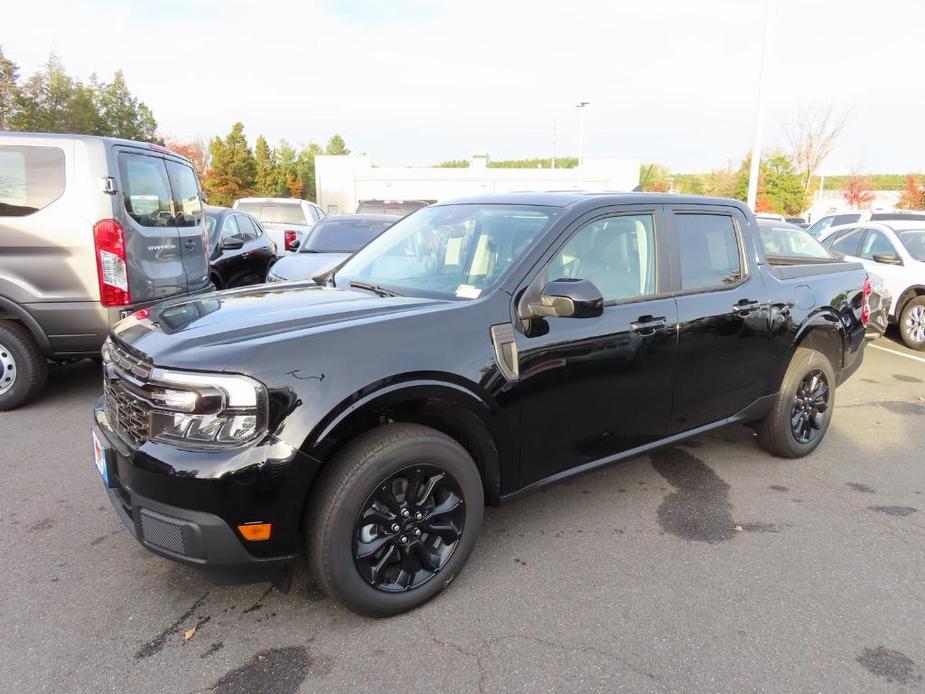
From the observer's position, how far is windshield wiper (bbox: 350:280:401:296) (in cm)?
316

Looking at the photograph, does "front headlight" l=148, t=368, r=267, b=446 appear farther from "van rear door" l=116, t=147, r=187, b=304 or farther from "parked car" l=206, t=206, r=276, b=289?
"parked car" l=206, t=206, r=276, b=289

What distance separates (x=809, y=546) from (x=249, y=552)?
2.82 meters

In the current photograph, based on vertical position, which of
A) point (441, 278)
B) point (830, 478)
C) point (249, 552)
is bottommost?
point (830, 478)

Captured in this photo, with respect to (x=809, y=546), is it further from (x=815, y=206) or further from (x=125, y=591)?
(x=815, y=206)

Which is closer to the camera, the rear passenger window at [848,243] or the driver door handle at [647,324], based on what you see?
the driver door handle at [647,324]

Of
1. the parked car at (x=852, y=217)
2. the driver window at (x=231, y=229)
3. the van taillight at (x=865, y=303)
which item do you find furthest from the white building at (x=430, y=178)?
the van taillight at (x=865, y=303)

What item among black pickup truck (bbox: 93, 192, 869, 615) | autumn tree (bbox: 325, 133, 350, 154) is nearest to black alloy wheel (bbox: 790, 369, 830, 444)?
black pickup truck (bbox: 93, 192, 869, 615)

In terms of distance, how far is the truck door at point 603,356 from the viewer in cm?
288

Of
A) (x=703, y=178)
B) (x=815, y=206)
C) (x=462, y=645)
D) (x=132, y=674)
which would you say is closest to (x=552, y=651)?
(x=462, y=645)

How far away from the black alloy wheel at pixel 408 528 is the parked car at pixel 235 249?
6.93m

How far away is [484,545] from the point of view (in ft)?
10.5

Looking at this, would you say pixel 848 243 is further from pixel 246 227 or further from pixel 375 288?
pixel 246 227

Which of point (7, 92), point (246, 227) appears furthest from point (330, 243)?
point (7, 92)

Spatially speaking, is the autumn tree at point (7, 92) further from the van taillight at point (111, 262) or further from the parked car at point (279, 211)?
the van taillight at point (111, 262)
